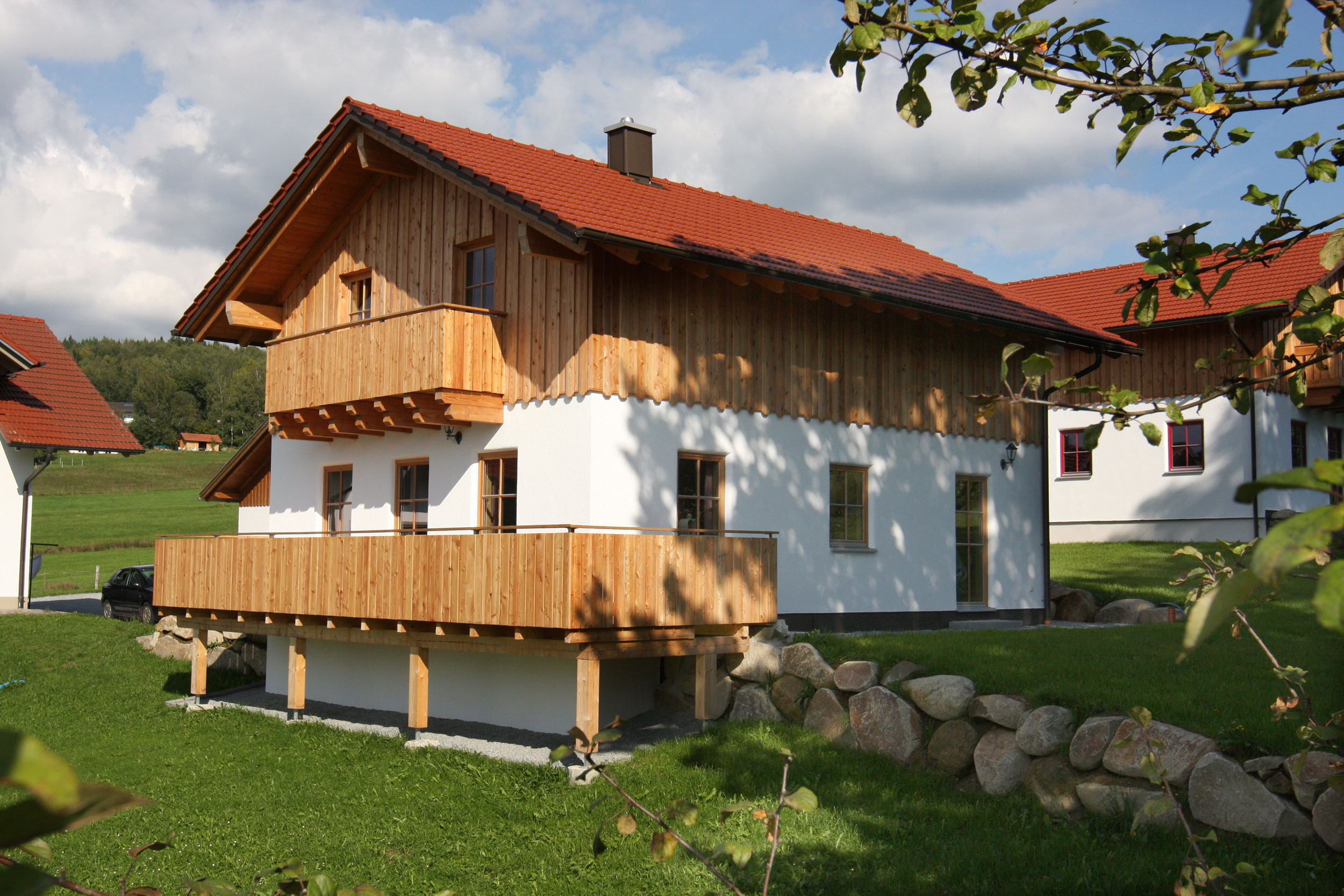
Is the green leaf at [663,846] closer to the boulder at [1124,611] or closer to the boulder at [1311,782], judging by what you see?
the boulder at [1311,782]

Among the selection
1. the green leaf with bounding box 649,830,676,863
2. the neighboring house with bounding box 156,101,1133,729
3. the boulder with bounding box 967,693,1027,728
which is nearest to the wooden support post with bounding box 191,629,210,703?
the neighboring house with bounding box 156,101,1133,729

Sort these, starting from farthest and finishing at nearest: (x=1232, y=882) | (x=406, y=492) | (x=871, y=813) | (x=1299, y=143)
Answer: (x=406, y=492)
(x=871, y=813)
(x=1232, y=882)
(x=1299, y=143)

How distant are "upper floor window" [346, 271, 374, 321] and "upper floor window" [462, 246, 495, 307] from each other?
7.87ft

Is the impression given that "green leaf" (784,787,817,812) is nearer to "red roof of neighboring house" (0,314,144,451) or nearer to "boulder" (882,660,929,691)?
"boulder" (882,660,929,691)

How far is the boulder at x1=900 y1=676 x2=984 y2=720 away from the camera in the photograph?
12016 mm

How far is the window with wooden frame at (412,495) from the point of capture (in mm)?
17156

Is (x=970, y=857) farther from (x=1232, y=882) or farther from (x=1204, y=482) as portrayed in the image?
(x=1204, y=482)

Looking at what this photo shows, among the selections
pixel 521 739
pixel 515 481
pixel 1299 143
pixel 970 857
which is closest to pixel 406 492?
pixel 515 481

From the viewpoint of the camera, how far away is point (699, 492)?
15562 millimetres

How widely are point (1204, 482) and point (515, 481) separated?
18736mm

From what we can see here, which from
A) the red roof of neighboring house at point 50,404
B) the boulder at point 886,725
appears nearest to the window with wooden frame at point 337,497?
the boulder at point 886,725

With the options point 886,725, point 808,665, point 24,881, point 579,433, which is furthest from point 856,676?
point 24,881

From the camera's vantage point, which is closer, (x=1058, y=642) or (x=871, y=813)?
(x=871, y=813)

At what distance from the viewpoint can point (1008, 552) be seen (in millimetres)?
19625
